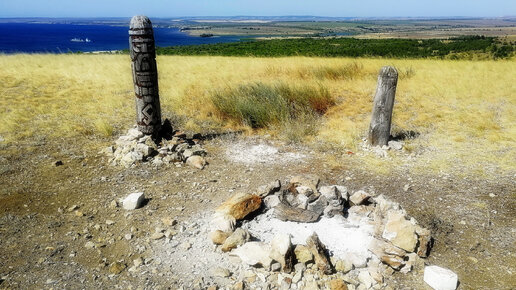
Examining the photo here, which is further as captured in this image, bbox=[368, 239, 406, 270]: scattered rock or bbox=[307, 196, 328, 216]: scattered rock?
bbox=[307, 196, 328, 216]: scattered rock

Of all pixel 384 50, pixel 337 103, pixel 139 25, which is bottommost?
pixel 337 103

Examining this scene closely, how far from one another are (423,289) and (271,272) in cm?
128

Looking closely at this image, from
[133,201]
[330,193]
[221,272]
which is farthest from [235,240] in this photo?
[133,201]

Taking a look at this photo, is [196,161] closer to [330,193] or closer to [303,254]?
[330,193]

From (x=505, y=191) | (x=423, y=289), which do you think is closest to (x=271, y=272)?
(x=423, y=289)

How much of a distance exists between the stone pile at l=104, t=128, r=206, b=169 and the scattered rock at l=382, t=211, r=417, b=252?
293 centimetres

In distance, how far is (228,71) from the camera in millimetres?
14414

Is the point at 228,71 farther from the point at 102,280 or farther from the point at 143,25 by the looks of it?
the point at 102,280

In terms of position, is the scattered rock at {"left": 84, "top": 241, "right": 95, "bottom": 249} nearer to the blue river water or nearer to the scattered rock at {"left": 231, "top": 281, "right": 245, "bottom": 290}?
the scattered rock at {"left": 231, "top": 281, "right": 245, "bottom": 290}

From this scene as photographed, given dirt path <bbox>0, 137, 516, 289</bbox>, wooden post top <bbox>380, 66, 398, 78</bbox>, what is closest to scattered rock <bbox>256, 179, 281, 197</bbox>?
dirt path <bbox>0, 137, 516, 289</bbox>

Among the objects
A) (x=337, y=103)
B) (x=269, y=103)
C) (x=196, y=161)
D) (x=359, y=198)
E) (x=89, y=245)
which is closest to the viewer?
(x=89, y=245)

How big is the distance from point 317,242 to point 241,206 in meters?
0.94

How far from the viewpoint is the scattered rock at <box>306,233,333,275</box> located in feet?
9.75

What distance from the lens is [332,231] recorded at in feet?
11.5
